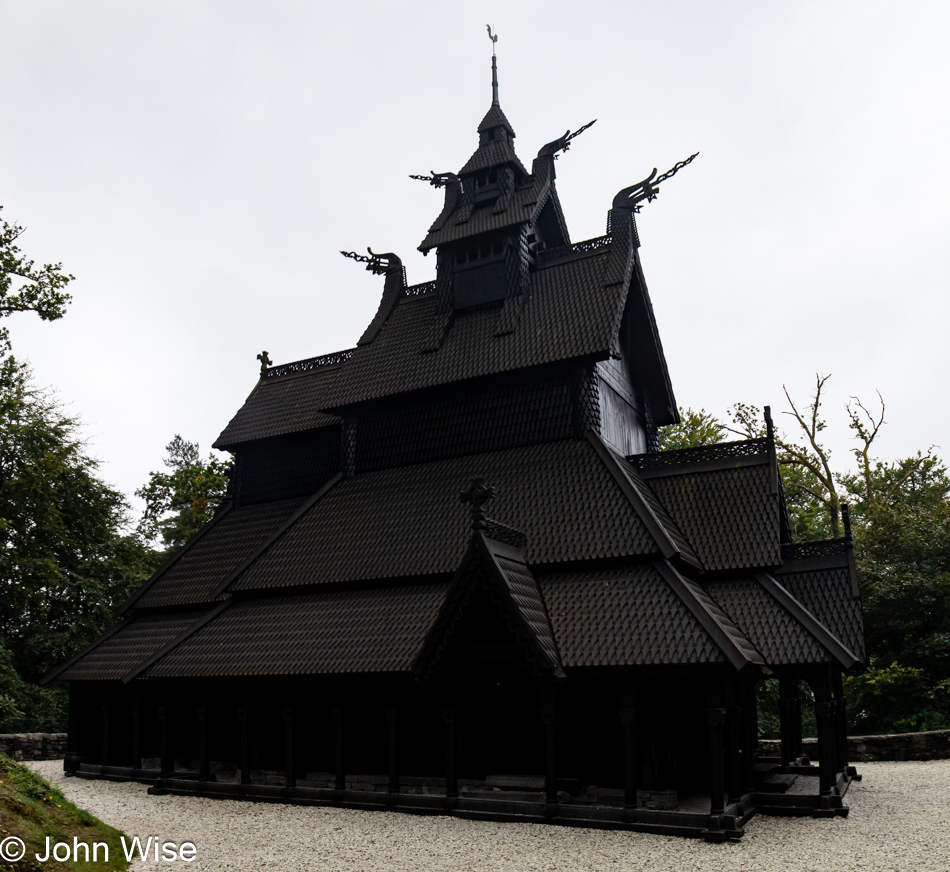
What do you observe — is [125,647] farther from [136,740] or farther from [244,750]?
[244,750]

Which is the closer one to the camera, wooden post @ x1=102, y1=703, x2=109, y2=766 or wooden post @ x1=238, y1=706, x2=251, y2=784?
wooden post @ x1=238, y1=706, x2=251, y2=784

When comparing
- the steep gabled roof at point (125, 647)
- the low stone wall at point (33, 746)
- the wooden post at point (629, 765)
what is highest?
the steep gabled roof at point (125, 647)

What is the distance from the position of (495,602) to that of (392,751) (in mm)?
3429

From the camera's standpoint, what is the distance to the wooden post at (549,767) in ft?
38.3

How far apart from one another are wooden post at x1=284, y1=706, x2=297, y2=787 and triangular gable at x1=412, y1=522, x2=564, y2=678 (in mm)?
3561

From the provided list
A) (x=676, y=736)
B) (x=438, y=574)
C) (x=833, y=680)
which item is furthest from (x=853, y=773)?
(x=438, y=574)

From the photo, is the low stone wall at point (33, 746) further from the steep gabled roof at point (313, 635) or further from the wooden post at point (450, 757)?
the wooden post at point (450, 757)

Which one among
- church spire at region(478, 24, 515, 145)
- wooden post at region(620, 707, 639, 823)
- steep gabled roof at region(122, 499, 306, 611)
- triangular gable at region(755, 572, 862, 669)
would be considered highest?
church spire at region(478, 24, 515, 145)

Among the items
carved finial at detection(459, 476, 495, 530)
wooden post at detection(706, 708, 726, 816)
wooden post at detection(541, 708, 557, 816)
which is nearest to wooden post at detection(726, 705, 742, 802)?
wooden post at detection(706, 708, 726, 816)

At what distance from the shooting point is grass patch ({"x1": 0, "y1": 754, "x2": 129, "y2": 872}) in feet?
24.0

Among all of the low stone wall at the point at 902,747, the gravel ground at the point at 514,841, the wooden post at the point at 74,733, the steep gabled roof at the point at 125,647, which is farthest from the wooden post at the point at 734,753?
the wooden post at the point at 74,733

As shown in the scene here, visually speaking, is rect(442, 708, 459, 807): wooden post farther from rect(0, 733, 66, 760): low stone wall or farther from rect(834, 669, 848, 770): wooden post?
rect(0, 733, 66, 760): low stone wall

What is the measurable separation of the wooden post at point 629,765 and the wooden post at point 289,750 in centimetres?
596

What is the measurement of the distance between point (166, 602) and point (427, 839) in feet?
34.2
